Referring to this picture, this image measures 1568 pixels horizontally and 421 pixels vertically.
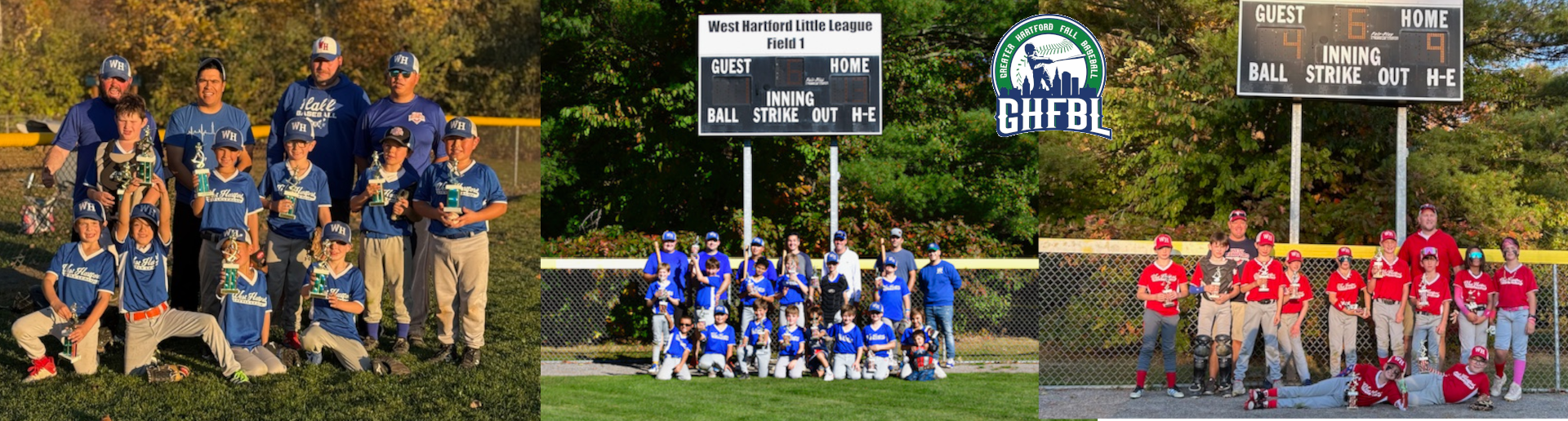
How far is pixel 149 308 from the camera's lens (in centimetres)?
775

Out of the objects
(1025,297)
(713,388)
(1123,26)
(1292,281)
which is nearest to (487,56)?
(1123,26)

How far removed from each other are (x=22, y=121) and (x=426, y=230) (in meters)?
16.2

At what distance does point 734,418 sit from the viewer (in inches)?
372

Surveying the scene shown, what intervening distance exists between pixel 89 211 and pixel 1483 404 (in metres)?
8.65

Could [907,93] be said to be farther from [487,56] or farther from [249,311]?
[487,56]

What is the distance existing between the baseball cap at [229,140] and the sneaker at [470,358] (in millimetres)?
1673

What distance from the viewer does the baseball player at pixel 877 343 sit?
34.3 ft

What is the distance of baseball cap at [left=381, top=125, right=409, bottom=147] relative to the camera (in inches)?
317

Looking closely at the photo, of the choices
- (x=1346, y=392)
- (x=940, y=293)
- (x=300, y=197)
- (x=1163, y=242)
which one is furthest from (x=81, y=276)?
(x=1346, y=392)

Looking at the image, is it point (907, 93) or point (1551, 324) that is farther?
point (907, 93)

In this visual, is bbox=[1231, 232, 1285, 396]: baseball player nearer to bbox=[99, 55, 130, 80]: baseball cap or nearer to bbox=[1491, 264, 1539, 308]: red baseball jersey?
bbox=[1491, 264, 1539, 308]: red baseball jersey

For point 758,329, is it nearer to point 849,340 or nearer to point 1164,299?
point 849,340

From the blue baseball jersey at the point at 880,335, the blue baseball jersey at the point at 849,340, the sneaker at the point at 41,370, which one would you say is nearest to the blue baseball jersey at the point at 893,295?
the blue baseball jersey at the point at 880,335

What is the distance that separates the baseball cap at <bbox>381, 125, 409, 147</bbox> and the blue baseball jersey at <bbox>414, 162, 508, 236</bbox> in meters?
0.21
